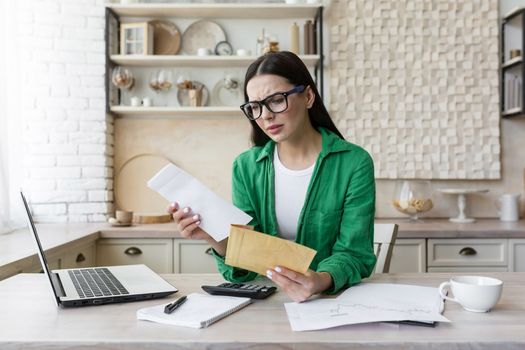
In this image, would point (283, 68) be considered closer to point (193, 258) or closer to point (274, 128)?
point (274, 128)

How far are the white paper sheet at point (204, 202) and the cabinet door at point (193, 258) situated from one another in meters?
1.60

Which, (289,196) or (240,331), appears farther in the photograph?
(289,196)

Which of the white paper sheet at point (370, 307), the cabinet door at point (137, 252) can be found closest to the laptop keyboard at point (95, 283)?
the white paper sheet at point (370, 307)

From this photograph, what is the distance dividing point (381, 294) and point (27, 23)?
9.39 ft

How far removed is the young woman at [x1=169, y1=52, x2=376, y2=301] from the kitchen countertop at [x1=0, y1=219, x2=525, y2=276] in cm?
114

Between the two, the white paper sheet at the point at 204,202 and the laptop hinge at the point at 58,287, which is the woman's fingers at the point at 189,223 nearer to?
the white paper sheet at the point at 204,202

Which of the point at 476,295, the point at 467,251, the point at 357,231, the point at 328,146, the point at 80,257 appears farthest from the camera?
the point at 467,251

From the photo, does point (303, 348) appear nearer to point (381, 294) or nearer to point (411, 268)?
point (381, 294)

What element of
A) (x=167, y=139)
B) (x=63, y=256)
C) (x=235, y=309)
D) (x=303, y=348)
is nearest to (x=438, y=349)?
(x=303, y=348)

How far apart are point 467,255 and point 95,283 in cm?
217

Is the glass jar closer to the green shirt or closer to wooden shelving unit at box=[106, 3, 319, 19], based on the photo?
wooden shelving unit at box=[106, 3, 319, 19]

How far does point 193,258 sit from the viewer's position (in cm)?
296

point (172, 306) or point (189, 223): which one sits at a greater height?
point (189, 223)

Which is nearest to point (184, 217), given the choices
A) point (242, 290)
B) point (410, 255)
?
point (242, 290)
